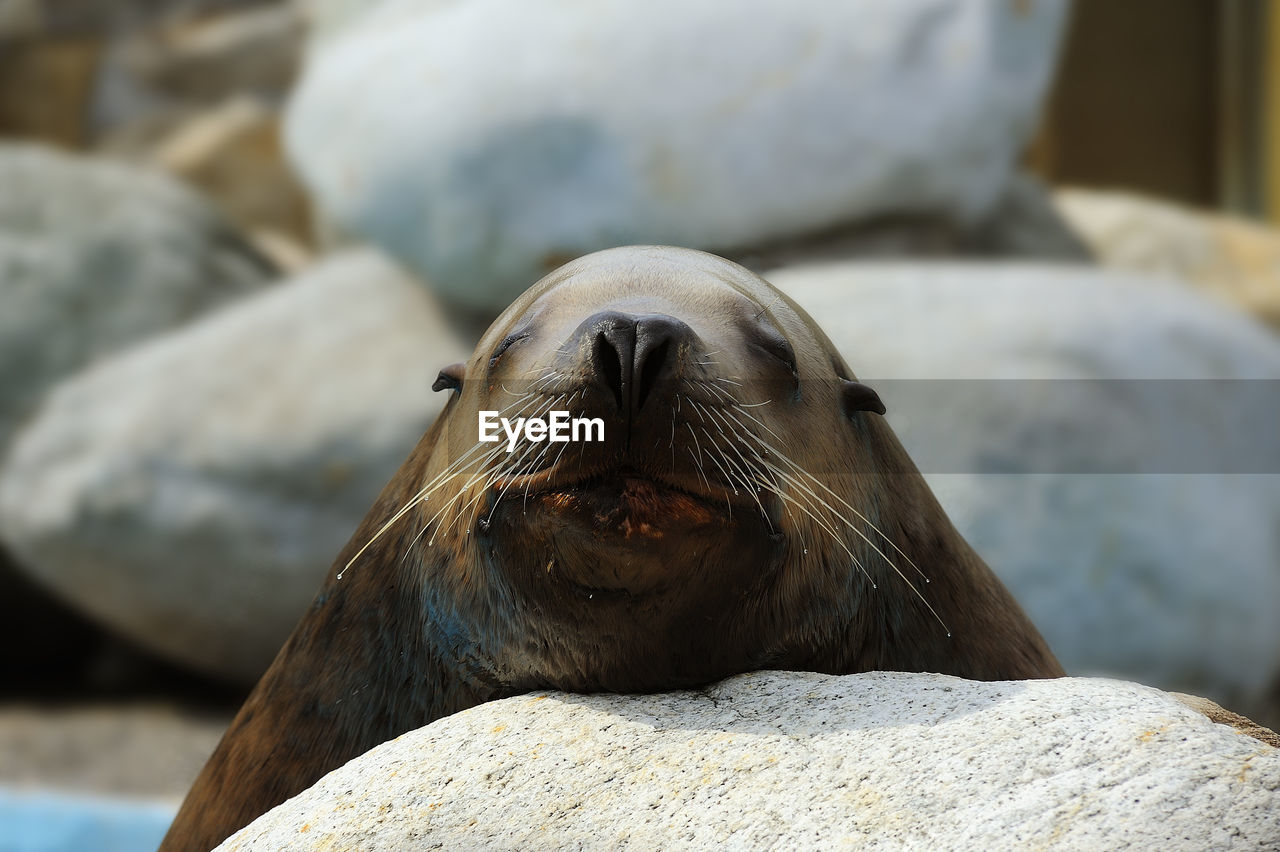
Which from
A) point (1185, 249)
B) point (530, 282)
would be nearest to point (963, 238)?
point (1185, 249)

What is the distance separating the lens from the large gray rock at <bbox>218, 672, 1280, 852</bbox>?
1363 mm

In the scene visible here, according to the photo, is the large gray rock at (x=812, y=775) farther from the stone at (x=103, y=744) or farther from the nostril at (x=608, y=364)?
the stone at (x=103, y=744)

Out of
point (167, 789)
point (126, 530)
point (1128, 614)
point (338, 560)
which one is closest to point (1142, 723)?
point (338, 560)

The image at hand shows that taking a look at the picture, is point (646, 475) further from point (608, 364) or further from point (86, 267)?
point (86, 267)

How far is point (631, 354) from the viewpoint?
1509 millimetres

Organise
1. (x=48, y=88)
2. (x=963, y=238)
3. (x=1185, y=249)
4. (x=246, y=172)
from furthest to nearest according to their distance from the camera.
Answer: (x=48, y=88) → (x=246, y=172) → (x=1185, y=249) → (x=963, y=238)

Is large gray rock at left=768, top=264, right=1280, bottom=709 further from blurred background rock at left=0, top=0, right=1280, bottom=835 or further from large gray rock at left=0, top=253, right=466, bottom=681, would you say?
large gray rock at left=0, top=253, right=466, bottom=681

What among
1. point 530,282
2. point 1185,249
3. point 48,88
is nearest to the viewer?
point 530,282

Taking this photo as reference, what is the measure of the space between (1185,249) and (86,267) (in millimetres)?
5540

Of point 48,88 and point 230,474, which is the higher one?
point 48,88

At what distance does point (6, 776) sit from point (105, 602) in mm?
867

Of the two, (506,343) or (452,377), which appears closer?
(506,343)

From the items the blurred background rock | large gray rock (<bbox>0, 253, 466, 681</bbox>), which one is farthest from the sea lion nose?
large gray rock (<bbox>0, 253, 466, 681</bbox>)

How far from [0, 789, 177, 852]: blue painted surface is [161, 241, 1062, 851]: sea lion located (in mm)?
2408
